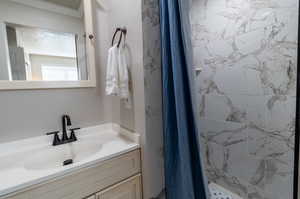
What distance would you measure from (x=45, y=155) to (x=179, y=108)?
0.92 metres

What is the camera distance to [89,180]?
36.1 inches

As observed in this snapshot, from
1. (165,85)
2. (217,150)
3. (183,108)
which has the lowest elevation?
(217,150)

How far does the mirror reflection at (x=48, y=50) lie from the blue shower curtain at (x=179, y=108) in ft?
2.34

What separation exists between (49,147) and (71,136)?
0.51ft

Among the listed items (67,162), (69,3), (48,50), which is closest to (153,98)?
(67,162)

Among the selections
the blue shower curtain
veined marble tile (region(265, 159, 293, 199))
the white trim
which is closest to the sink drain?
the blue shower curtain

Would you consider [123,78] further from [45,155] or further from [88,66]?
[45,155]

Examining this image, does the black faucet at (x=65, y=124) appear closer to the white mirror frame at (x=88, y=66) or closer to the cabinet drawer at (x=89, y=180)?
the white mirror frame at (x=88, y=66)

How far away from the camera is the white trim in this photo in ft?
3.63

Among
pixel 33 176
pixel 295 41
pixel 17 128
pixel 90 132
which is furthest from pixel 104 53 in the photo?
pixel 295 41

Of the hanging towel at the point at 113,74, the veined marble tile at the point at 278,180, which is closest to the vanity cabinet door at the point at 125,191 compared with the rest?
the hanging towel at the point at 113,74

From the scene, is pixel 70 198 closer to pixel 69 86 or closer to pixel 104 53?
pixel 69 86

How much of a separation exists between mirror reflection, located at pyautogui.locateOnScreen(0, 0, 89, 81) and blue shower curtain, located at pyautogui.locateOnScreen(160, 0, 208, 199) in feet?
2.34

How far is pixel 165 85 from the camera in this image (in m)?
0.98
